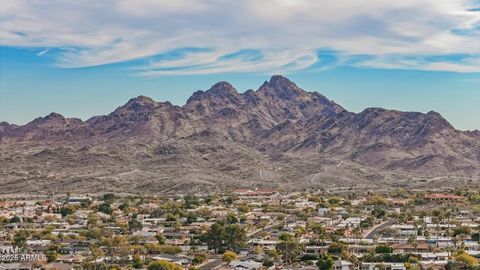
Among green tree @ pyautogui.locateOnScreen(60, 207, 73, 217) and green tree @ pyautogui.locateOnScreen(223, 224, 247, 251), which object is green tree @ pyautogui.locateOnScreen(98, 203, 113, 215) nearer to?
green tree @ pyautogui.locateOnScreen(60, 207, 73, 217)

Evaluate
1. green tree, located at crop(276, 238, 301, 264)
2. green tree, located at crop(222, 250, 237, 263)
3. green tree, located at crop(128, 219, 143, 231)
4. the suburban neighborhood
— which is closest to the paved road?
the suburban neighborhood

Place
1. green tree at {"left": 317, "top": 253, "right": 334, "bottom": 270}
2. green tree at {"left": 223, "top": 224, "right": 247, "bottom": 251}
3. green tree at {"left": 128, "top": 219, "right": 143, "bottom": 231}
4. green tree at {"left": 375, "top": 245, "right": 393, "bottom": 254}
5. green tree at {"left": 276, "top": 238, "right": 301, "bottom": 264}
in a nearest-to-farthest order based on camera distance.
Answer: green tree at {"left": 317, "top": 253, "right": 334, "bottom": 270} < green tree at {"left": 276, "top": 238, "right": 301, "bottom": 264} < green tree at {"left": 375, "top": 245, "right": 393, "bottom": 254} < green tree at {"left": 223, "top": 224, "right": 247, "bottom": 251} < green tree at {"left": 128, "top": 219, "right": 143, "bottom": 231}

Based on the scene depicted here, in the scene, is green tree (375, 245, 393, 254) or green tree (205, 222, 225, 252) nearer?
green tree (375, 245, 393, 254)

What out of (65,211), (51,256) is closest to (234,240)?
(51,256)

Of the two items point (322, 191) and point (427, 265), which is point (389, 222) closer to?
point (427, 265)

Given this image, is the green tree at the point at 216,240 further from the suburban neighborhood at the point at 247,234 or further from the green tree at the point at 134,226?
the green tree at the point at 134,226

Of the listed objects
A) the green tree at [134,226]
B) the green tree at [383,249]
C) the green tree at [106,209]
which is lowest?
the green tree at [383,249]

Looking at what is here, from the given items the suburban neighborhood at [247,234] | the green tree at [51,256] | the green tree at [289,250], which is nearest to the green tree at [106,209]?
the suburban neighborhood at [247,234]

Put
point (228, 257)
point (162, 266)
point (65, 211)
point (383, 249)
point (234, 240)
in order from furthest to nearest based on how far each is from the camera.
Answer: point (65, 211) < point (234, 240) < point (383, 249) < point (228, 257) < point (162, 266)

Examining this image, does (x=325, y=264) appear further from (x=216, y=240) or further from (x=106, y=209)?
(x=106, y=209)

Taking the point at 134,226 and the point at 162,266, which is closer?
the point at 162,266

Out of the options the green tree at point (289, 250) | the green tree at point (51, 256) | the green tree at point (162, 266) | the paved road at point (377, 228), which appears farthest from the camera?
the paved road at point (377, 228)
